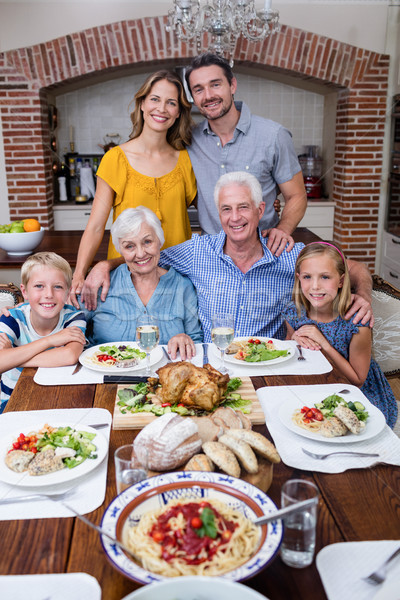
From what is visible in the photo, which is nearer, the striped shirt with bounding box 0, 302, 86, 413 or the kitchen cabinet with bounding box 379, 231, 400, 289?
the striped shirt with bounding box 0, 302, 86, 413

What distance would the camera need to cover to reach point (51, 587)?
82 cm

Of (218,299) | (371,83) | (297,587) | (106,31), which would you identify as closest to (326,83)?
(371,83)

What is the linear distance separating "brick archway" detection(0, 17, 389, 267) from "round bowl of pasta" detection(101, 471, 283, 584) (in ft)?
13.7

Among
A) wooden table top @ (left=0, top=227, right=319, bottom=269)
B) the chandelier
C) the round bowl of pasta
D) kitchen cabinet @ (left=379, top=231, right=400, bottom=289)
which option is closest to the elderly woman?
wooden table top @ (left=0, top=227, right=319, bottom=269)

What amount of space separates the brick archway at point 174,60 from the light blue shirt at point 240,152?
7.30 feet

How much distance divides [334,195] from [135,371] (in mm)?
4029

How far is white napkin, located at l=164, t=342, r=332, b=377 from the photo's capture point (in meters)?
1.60

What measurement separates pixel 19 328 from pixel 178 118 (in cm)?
124

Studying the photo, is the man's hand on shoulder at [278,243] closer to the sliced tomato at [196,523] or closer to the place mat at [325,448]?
the place mat at [325,448]

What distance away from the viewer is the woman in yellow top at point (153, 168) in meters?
2.36

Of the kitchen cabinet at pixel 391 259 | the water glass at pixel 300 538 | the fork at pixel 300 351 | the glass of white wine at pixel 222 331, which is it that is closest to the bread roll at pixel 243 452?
the water glass at pixel 300 538

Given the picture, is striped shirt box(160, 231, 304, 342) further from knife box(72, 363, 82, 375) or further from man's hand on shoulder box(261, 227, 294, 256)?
knife box(72, 363, 82, 375)

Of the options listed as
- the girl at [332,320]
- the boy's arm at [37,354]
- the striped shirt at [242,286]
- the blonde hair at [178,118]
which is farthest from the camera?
the blonde hair at [178,118]

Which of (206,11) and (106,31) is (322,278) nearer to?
(206,11)
